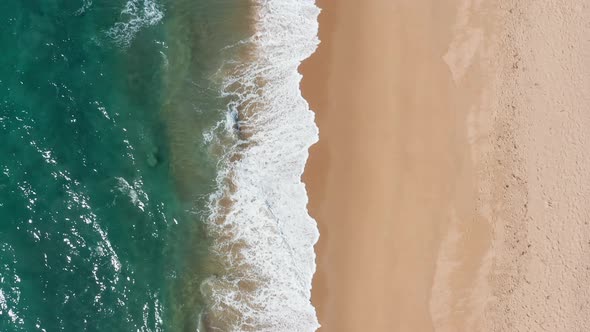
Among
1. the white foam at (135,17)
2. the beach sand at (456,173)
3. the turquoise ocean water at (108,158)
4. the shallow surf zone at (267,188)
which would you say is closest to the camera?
the beach sand at (456,173)

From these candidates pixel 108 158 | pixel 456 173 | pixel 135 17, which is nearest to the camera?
pixel 456 173

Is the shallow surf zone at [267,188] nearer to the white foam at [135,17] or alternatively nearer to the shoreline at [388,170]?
the shoreline at [388,170]

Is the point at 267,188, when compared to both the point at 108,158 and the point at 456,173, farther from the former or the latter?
the point at 456,173

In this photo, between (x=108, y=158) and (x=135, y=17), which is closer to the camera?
(x=108, y=158)

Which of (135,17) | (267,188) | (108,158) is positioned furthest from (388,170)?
(135,17)

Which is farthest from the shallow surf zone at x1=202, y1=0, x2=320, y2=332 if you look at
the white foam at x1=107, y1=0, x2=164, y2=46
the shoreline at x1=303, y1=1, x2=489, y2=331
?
the white foam at x1=107, y1=0, x2=164, y2=46

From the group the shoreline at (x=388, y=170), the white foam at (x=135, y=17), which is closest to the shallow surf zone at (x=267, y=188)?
the shoreline at (x=388, y=170)
